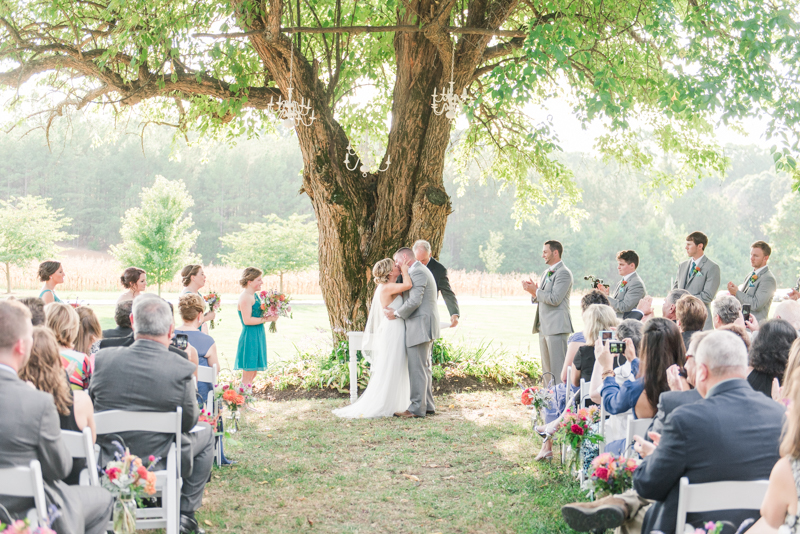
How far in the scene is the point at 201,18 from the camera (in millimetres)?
8102

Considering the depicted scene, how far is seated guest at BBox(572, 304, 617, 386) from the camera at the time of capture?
187 inches

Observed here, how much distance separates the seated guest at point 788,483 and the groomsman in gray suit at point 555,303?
5.37m

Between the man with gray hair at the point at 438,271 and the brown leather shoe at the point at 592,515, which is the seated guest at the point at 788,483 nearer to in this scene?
the brown leather shoe at the point at 592,515

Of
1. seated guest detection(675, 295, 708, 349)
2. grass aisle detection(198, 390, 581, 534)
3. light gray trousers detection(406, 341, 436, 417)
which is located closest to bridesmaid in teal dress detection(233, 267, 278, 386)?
grass aisle detection(198, 390, 581, 534)

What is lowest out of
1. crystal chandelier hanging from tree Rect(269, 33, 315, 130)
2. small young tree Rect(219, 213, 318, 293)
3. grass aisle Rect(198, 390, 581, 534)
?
grass aisle Rect(198, 390, 581, 534)

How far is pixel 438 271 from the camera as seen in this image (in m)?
8.93

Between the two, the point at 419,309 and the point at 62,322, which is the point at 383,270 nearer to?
the point at 419,309

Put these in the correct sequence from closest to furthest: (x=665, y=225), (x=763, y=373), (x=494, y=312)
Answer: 1. (x=763, y=373)
2. (x=494, y=312)
3. (x=665, y=225)

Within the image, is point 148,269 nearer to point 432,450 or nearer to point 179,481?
point 432,450

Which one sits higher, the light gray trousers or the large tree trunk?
the large tree trunk

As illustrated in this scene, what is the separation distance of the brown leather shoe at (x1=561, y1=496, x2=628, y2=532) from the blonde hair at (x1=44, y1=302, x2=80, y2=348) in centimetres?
288

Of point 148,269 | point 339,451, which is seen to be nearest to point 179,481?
point 339,451

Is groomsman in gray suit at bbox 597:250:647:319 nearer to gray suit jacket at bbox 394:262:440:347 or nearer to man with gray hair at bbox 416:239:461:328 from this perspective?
gray suit jacket at bbox 394:262:440:347

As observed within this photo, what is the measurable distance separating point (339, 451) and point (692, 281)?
14.0 ft
